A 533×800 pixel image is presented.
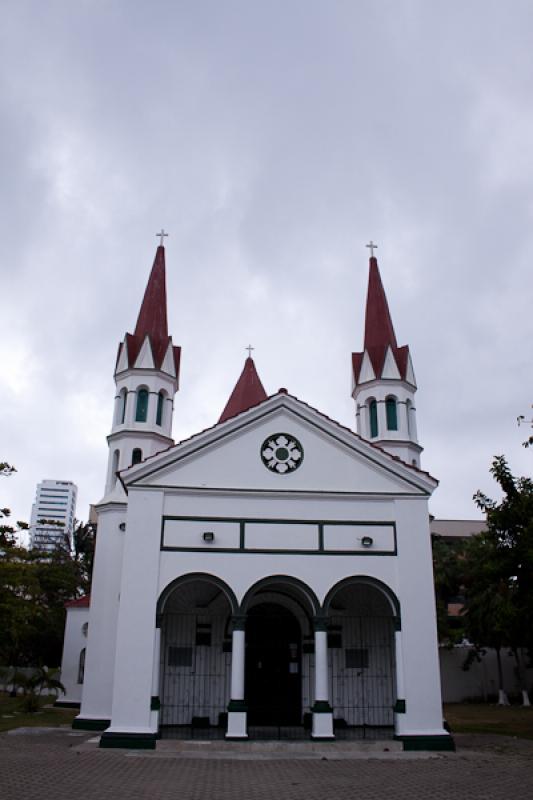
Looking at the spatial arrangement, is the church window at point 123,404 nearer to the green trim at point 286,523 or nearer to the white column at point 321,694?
the green trim at point 286,523

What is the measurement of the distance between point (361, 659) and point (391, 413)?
9.09m

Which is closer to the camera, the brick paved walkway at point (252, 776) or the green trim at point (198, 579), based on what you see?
the brick paved walkway at point (252, 776)

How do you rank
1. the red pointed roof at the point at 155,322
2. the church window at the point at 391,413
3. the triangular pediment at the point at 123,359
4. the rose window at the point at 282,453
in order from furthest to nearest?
the red pointed roof at the point at 155,322, the triangular pediment at the point at 123,359, the church window at the point at 391,413, the rose window at the point at 282,453

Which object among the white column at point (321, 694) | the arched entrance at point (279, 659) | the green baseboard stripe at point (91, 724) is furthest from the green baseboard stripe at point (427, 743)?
the green baseboard stripe at point (91, 724)

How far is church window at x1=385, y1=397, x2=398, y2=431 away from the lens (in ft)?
81.7

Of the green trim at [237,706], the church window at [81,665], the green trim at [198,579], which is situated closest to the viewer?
the green trim at [237,706]

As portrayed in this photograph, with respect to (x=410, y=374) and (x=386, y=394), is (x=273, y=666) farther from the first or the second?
(x=410, y=374)

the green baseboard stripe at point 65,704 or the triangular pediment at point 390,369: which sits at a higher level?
the triangular pediment at point 390,369

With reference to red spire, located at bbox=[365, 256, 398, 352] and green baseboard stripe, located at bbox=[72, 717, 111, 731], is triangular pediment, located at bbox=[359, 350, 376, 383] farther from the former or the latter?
green baseboard stripe, located at bbox=[72, 717, 111, 731]

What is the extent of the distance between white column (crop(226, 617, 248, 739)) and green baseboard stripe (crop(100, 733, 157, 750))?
1793 mm

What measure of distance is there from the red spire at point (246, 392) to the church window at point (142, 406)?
13.9 feet

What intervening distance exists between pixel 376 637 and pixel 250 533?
5.27 m

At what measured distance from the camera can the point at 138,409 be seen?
81.3 feet

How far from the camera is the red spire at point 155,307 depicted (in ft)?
86.1
